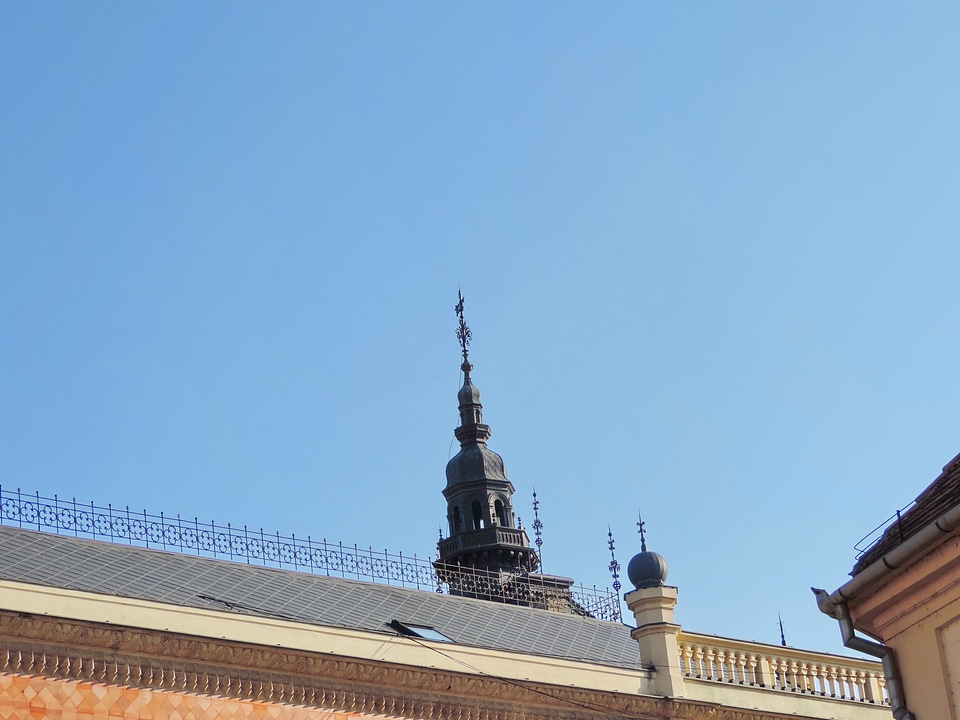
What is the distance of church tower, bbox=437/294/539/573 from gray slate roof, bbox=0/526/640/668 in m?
16.0

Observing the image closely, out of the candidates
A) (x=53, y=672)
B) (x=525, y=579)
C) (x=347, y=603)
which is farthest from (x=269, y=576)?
(x=525, y=579)

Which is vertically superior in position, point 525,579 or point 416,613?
point 525,579

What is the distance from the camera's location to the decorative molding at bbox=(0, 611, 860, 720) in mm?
24656

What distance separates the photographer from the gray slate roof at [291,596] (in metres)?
27.5

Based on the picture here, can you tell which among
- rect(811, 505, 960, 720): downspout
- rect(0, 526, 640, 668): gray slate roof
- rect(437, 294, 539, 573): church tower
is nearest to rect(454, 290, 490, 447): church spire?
rect(437, 294, 539, 573): church tower

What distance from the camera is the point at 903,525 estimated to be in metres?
19.5

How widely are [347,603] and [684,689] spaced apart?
6.25m

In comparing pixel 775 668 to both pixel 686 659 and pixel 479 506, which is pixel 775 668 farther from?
pixel 479 506

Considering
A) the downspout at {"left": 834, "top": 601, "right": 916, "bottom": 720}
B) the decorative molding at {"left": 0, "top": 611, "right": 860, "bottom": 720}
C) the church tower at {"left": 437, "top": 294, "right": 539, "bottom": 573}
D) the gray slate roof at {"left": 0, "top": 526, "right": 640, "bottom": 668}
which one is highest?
the church tower at {"left": 437, "top": 294, "right": 539, "bottom": 573}

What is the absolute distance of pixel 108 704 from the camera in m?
24.9

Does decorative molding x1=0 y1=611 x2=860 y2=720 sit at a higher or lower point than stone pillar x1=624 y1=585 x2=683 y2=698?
lower

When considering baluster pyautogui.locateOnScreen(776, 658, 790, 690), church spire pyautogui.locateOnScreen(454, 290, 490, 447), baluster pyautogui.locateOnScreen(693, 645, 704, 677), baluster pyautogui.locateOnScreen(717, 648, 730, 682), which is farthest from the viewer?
church spire pyautogui.locateOnScreen(454, 290, 490, 447)

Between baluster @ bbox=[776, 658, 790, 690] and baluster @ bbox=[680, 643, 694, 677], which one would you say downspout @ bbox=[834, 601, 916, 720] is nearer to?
baluster @ bbox=[680, 643, 694, 677]

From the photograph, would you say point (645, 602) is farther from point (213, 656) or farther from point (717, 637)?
point (213, 656)
